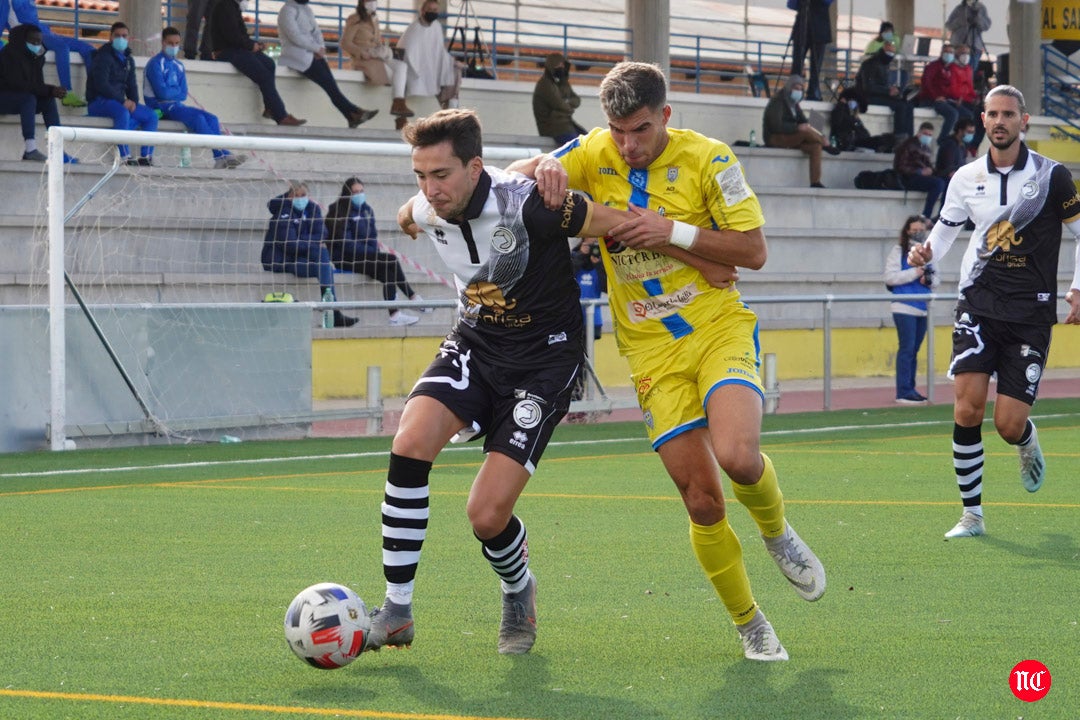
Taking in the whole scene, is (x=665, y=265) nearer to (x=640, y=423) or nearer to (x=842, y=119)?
(x=640, y=423)

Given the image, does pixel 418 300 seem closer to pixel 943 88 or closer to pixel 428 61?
pixel 428 61

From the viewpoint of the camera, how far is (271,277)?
16.6 metres

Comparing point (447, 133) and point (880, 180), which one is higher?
point (447, 133)

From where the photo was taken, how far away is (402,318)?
16938mm

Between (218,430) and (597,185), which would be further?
(218,430)

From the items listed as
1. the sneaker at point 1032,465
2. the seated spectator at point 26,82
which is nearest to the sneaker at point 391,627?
the sneaker at point 1032,465

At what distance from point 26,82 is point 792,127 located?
12.4 metres

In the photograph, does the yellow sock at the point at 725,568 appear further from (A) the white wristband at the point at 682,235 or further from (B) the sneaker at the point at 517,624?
(A) the white wristband at the point at 682,235

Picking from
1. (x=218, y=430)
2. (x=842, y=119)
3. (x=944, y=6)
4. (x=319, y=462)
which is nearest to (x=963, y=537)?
(x=319, y=462)

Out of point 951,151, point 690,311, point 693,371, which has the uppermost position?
point 951,151

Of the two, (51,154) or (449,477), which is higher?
(51,154)

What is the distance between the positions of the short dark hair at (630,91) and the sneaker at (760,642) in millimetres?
1785

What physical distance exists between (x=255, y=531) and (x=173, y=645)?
325 cm

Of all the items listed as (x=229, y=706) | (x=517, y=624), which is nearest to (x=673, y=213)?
(x=517, y=624)
